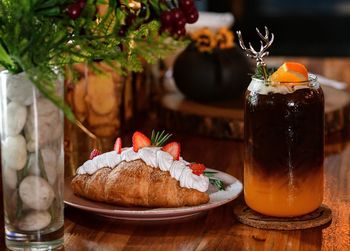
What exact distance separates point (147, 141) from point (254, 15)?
360 cm

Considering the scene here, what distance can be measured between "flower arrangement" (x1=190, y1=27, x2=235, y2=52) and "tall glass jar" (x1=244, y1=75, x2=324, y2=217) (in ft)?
2.62

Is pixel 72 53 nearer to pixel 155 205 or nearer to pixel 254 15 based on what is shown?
pixel 155 205

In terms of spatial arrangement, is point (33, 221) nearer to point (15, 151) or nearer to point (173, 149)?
point (15, 151)

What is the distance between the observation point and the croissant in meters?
1.55

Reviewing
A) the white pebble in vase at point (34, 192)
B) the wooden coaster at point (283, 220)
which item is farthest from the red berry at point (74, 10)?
the wooden coaster at point (283, 220)

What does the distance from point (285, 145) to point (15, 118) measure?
465 mm

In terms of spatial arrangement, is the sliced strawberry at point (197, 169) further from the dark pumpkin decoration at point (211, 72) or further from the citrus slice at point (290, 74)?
the dark pumpkin decoration at point (211, 72)

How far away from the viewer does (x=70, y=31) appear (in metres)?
1.38

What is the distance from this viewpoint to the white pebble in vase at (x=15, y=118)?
1376 millimetres

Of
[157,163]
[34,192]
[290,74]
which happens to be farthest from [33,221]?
[290,74]

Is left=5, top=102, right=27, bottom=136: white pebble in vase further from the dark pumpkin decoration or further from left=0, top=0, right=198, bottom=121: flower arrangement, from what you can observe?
the dark pumpkin decoration

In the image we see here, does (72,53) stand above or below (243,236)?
above

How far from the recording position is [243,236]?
5.06 ft

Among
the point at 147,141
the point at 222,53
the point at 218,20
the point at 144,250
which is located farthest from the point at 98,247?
the point at 218,20
